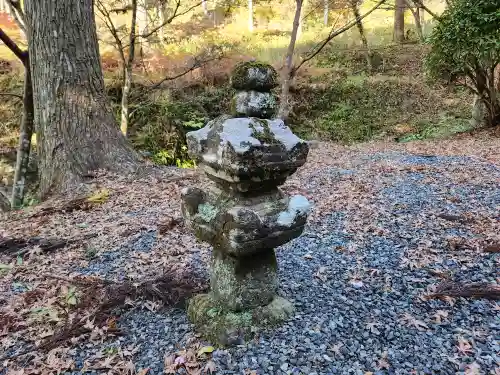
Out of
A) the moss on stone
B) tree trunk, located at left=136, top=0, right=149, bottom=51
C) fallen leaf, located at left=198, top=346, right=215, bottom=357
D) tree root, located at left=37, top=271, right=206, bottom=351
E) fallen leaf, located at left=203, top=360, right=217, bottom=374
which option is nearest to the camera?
the moss on stone

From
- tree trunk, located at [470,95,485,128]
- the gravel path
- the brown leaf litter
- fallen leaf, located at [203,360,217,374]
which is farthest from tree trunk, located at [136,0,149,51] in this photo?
tree trunk, located at [470,95,485,128]

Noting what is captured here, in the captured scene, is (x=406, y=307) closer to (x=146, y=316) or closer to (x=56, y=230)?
(x=146, y=316)

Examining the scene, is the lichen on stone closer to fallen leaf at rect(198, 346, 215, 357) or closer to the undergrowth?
fallen leaf at rect(198, 346, 215, 357)

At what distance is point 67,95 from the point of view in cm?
589

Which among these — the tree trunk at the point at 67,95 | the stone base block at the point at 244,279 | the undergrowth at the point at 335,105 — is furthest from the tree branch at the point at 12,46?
the stone base block at the point at 244,279

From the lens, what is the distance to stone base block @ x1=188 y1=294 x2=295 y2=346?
2303mm

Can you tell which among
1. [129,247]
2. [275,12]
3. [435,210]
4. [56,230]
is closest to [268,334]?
[129,247]

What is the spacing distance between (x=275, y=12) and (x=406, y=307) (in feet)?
69.8

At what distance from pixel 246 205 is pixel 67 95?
192 inches

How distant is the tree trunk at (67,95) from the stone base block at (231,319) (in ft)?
14.1

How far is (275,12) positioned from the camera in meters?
21.2

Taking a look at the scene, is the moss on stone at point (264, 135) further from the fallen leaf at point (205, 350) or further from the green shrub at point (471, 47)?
the green shrub at point (471, 47)

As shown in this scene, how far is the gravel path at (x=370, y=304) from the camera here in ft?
7.02

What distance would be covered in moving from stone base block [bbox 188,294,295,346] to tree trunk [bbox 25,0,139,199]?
429 centimetres
